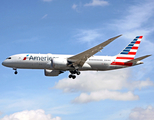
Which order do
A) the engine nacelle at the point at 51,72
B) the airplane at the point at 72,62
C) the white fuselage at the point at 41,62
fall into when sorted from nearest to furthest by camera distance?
the airplane at the point at 72,62 < the white fuselage at the point at 41,62 < the engine nacelle at the point at 51,72

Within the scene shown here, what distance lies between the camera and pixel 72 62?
41688mm

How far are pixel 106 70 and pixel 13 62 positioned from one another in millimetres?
15983

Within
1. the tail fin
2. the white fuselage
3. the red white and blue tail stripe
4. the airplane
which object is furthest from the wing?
the tail fin

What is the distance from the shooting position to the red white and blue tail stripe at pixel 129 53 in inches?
1775

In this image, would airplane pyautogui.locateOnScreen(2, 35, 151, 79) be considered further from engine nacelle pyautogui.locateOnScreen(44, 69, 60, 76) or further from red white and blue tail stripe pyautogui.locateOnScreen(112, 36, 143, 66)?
engine nacelle pyautogui.locateOnScreen(44, 69, 60, 76)

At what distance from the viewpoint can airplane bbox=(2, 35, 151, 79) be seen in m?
40.6

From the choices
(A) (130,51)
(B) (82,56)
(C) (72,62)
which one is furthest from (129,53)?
(C) (72,62)

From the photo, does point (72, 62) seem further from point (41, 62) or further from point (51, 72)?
point (51, 72)

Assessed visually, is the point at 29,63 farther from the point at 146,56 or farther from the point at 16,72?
the point at 146,56

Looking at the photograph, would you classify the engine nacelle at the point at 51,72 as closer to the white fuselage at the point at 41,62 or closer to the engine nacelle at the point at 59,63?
the white fuselage at the point at 41,62

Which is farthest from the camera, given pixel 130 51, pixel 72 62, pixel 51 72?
pixel 130 51

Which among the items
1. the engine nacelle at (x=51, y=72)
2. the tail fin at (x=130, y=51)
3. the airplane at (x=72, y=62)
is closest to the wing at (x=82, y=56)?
the airplane at (x=72, y=62)

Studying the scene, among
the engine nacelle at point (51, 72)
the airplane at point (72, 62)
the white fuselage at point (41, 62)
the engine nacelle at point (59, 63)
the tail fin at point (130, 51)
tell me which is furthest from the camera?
the engine nacelle at point (51, 72)

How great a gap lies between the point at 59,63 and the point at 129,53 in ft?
47.6
